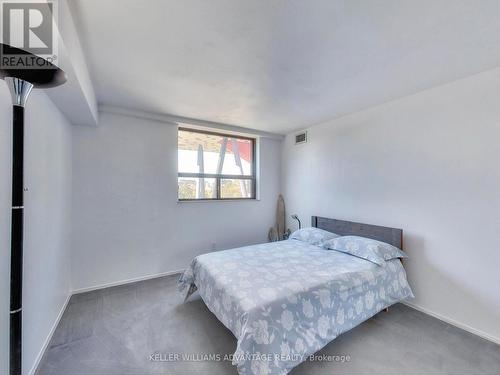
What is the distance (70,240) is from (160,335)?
1.73 meters

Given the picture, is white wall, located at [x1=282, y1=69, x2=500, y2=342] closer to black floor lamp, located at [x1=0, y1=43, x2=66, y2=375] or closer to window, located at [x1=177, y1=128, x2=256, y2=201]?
window, located at [x1=177, y1=128, x2=256, y2=201]

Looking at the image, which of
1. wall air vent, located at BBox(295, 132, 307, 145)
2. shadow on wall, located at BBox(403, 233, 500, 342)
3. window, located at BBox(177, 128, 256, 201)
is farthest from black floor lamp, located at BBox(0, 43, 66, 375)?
wall air vent, located at BBox(295, 132, 307, 145)

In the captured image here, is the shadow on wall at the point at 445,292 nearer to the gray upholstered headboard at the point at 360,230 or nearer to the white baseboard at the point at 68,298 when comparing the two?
the gray upholstered headboard at the point at 360,230

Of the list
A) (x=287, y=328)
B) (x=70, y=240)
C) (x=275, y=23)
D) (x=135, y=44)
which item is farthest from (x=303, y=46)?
(x=70, y=240)

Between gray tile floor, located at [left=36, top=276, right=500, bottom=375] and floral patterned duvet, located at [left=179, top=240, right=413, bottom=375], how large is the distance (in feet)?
0.66

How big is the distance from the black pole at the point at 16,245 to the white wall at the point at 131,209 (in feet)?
6.59

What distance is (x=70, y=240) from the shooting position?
8.81 feet

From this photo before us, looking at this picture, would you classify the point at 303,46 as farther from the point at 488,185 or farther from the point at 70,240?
the point at 70,240

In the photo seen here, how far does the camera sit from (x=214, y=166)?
3.85 m

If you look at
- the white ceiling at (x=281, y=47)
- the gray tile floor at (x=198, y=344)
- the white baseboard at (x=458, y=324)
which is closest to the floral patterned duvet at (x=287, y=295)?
the gray tile floor at (x=198, y=344)

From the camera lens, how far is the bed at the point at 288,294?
1.44 metres

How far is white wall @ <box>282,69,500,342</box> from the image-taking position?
2.00 metres

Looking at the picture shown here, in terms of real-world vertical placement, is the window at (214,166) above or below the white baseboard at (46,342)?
above

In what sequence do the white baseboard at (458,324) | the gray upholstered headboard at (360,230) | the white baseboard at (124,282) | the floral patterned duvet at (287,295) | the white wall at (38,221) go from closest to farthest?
1. the white wall at (38,221)
2. the floral patterned duvet at (287,295)
3. the white baseboard at (458,324)
4. the gray upholstered headboard at (360,230)
5. the white baseboard at (124,282)
